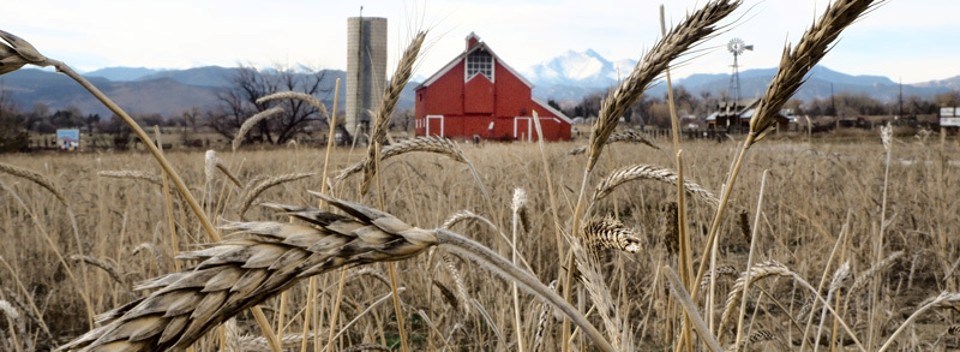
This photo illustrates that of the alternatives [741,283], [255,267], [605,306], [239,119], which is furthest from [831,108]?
[255,267]

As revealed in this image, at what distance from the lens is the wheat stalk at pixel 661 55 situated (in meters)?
1.20

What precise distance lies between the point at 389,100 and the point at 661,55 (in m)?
0.67

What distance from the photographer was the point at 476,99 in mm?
37906

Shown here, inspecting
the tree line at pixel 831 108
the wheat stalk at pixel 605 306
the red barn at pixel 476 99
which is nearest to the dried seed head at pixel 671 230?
the wheat stalk at pixel 605 306

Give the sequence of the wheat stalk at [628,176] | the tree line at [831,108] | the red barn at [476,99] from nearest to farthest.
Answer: the wheat stalk at [628,176]
the red barn at [476,99]
the tree line at [831,108]

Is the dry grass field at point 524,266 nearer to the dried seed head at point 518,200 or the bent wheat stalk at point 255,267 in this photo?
the dried seed head at point 518,200

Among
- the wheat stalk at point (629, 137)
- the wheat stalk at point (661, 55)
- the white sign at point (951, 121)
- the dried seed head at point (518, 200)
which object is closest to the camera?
the wheat stalk at point (661, 55)

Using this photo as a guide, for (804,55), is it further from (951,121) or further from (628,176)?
(951,121)

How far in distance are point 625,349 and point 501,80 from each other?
37.5 meters

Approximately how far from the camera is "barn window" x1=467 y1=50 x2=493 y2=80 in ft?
124

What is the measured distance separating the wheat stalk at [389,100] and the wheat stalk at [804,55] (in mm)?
794

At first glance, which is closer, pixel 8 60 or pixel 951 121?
pixel 8 60

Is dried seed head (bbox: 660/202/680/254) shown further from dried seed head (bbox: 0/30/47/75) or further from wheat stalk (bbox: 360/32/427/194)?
dried seed head (bbox: 0/30/47/75)

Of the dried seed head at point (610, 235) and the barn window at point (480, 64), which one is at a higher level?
the barn window at point (480, 64)
